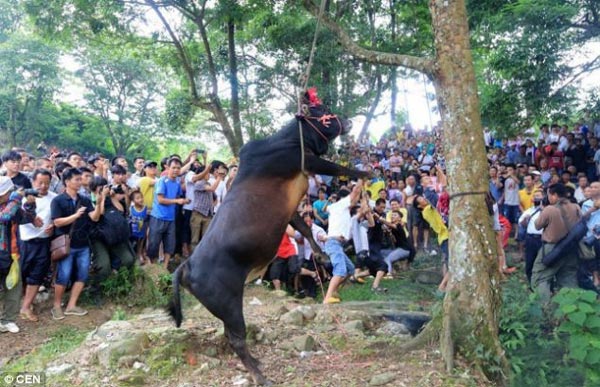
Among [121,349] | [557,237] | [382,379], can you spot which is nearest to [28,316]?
[121,349]

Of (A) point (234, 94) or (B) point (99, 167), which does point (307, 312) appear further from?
(A) point (234, 94)

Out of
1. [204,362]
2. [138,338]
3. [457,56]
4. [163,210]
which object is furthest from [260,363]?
[163,210]

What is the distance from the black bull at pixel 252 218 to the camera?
479 cm

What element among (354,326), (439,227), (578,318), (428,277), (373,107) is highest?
(373,107)

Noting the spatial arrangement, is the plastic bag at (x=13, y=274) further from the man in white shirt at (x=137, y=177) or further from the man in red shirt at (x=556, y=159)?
the man in red shirt at (x=556, y=159)

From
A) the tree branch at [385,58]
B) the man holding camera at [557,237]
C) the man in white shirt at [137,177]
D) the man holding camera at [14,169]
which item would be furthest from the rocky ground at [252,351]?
the man in white shirt at [137,177]

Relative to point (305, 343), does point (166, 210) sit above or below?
above

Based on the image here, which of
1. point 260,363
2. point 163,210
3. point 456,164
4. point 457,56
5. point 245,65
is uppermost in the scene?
point 245,65

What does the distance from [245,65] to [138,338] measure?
42.4 ft

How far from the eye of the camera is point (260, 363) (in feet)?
17.3

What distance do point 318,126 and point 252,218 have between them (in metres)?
1.02

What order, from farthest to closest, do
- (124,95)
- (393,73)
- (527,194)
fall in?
(124,95) < (393,73) < (527,194)

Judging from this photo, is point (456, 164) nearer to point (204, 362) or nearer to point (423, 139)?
point (204, 362)

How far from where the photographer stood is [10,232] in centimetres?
670
